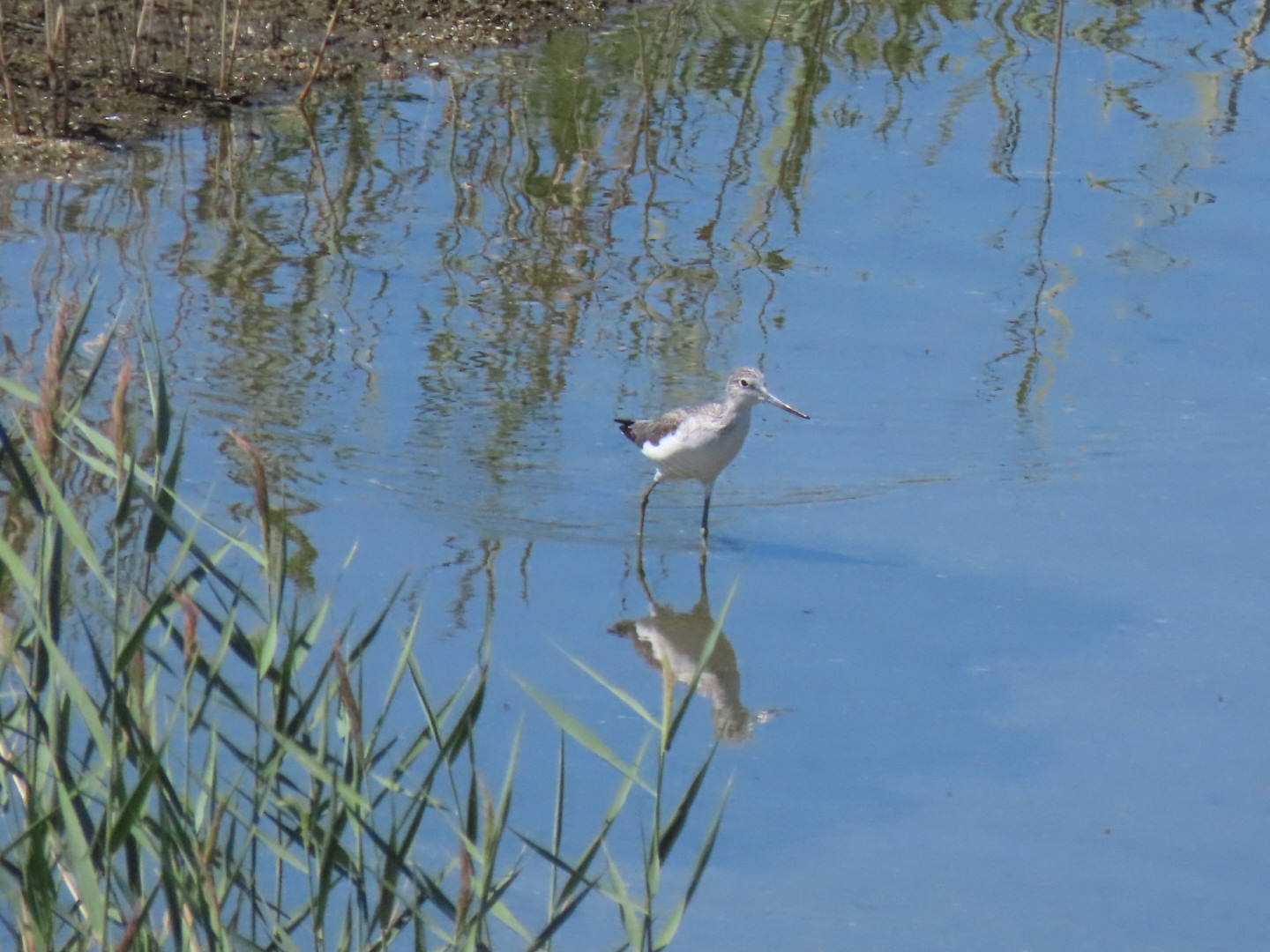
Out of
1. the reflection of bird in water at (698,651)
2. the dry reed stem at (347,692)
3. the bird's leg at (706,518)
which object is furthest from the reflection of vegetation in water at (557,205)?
the dry reed stem at (347,692)

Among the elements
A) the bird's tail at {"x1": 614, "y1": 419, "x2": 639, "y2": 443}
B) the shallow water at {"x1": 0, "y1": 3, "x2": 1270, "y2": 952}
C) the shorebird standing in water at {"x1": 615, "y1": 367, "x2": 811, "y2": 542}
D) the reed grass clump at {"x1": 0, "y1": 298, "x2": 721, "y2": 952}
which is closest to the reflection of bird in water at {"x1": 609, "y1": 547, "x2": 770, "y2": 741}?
the shallow water at {"x1": 0, "y1": 3, "x2": 1270, "y2": 952}

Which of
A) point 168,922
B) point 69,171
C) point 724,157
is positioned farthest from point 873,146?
point 168,922

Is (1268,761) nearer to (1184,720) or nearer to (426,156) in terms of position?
(1184,720)

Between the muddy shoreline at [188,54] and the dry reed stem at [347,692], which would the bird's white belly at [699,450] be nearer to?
the dry reed stem at [347,692]

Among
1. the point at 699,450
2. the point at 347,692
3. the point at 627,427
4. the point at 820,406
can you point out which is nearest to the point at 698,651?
the point at 699,450

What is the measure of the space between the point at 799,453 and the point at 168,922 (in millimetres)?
5138

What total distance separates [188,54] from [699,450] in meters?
5.79

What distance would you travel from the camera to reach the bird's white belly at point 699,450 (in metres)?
6.84

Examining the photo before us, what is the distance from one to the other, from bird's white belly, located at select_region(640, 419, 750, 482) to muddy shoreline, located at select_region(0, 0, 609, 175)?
183 inches

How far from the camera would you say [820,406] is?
26.3 ft

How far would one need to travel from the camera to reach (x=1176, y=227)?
33.5ft

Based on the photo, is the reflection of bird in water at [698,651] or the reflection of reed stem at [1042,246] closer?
the reflection of bird in water at [698,651]

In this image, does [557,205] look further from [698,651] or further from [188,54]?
[698,651]

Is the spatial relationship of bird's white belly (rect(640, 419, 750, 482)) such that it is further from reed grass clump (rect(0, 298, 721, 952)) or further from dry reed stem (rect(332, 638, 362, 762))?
dry reed stem (rect(332, 638, 362, 762))
